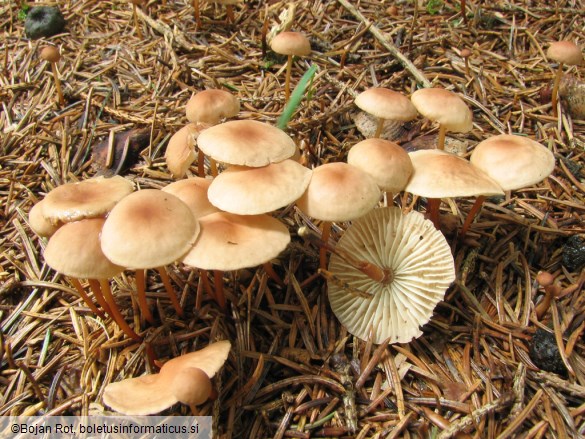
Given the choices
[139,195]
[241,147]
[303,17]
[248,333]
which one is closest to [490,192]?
[241,147]

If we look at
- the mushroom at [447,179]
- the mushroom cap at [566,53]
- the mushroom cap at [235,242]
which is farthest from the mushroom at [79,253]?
the mushroom cap at [566,53]

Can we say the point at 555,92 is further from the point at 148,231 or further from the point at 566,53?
the point at 148,231

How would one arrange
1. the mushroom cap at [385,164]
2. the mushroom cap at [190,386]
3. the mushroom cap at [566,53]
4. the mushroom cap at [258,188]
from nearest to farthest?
1. the mushroom cap at [190,386]
2. the mushroom cap at [258,188]
3. the mushroom cap at [385,164]
4. the mushroom cap at [566,53]

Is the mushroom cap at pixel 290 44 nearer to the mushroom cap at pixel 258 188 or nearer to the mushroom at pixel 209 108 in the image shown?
the mushroom at pixel 209 108

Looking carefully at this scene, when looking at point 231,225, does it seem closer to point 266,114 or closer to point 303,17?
point 266,114

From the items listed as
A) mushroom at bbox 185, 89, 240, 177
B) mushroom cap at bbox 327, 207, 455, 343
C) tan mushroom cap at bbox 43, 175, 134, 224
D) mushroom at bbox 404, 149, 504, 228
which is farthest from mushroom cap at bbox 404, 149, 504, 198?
tan mushroom cap at bbox 43, 175, 134, 224

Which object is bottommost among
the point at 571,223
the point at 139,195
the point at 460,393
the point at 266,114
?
the point at 460,393
